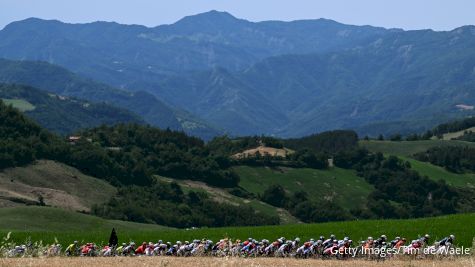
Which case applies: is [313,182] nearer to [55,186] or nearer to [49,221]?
[55,186]

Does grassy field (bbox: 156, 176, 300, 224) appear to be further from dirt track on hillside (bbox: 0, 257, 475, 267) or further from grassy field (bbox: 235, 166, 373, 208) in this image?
dirt track on hillside (bbox: 0, 257, 475, 267)

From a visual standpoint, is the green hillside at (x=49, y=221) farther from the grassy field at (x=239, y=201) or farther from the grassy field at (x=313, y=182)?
the grassy field at (x=313, y=182)

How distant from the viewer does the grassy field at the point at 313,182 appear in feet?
570

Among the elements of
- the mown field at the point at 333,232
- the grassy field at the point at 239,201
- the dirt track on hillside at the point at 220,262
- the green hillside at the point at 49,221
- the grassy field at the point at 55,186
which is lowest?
the grassy field at the point at 239,201

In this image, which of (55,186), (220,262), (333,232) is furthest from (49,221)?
(55,186)

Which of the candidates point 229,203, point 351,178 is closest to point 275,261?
point 229,203

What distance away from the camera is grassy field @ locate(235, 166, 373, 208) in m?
174

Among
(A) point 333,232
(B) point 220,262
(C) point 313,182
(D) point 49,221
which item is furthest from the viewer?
(C) point 313,182

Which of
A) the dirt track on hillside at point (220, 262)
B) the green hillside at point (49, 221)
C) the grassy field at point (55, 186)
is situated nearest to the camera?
the dirt track on hillside at point (220, 262)

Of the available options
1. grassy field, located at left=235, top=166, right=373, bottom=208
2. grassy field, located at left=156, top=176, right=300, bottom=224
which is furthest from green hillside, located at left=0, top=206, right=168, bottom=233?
grassy field, located at left=235, top=166, right=373, bottom=208

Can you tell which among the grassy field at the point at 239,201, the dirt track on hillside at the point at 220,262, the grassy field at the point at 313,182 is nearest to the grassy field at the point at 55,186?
the grassy field at the point at 239,201

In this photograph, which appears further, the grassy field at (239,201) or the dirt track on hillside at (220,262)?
the grassy field at (239,201)

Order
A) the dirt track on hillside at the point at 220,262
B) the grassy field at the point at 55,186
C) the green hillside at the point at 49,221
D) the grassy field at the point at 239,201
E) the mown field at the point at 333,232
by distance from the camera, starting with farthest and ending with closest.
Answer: the grassy field at the point at 239,201 → the grassy field at the point at 55,186 → the green hillside at the point at 49,221 → the mown field at the point at 333,232 → the dirt track on hillside at the point at 220,262

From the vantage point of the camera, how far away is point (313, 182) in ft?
597
